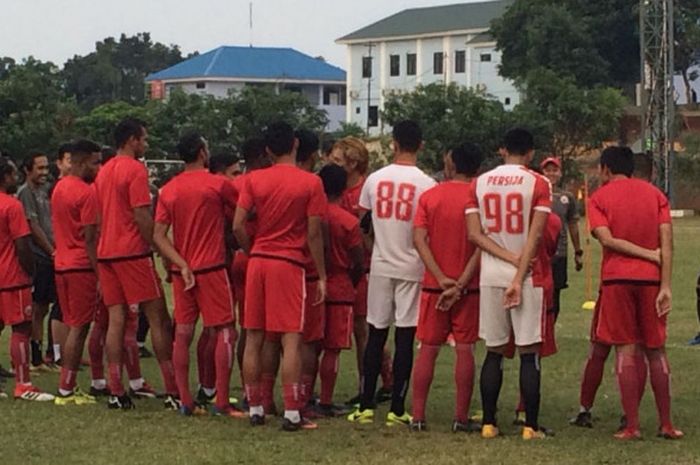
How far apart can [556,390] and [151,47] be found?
138990mm

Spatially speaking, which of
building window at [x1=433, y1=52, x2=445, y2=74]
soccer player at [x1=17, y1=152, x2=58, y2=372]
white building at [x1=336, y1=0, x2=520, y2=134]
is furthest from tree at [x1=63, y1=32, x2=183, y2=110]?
soccer player at [x1=17, y1=152, x2=58, y2=372]

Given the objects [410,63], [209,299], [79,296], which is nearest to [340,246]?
[209,299]

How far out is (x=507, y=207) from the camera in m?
9.79

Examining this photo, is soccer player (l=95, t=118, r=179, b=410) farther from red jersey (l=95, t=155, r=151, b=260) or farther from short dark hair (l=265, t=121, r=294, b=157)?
short dark hair (l=265, t=121, r=294, b=157)

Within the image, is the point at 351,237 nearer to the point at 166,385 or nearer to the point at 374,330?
the point at 374,330

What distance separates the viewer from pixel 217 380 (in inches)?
430

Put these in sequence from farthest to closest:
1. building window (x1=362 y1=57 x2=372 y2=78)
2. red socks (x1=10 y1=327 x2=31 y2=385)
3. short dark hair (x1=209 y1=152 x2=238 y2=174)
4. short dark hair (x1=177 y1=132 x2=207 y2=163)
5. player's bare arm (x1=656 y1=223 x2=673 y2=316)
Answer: building window (x1=362 y1=57 x2=372 y2=78) → short dark hair (x1=209 y1=152 x2=238 y2=174) → red socks (x1=10 y1=327 x2=31 y2=385) → short dark hair (x1=177 y1=132 x2=207 y2=163) → player's bare arm (x1=656 y1=223 x2=673 y2=316)

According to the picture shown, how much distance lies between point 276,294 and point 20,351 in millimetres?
2710

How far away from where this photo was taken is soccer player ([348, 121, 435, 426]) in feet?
34.7

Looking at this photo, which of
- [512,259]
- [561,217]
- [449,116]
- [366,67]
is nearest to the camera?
[512,259]

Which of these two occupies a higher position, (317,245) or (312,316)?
(317,245)

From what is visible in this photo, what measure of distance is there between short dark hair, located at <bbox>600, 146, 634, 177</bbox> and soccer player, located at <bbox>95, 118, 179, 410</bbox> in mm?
3443

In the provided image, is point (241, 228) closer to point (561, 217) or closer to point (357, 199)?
point (357, 199)

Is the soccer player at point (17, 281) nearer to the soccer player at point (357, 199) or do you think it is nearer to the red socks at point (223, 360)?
the red socks at point (223, 360)
